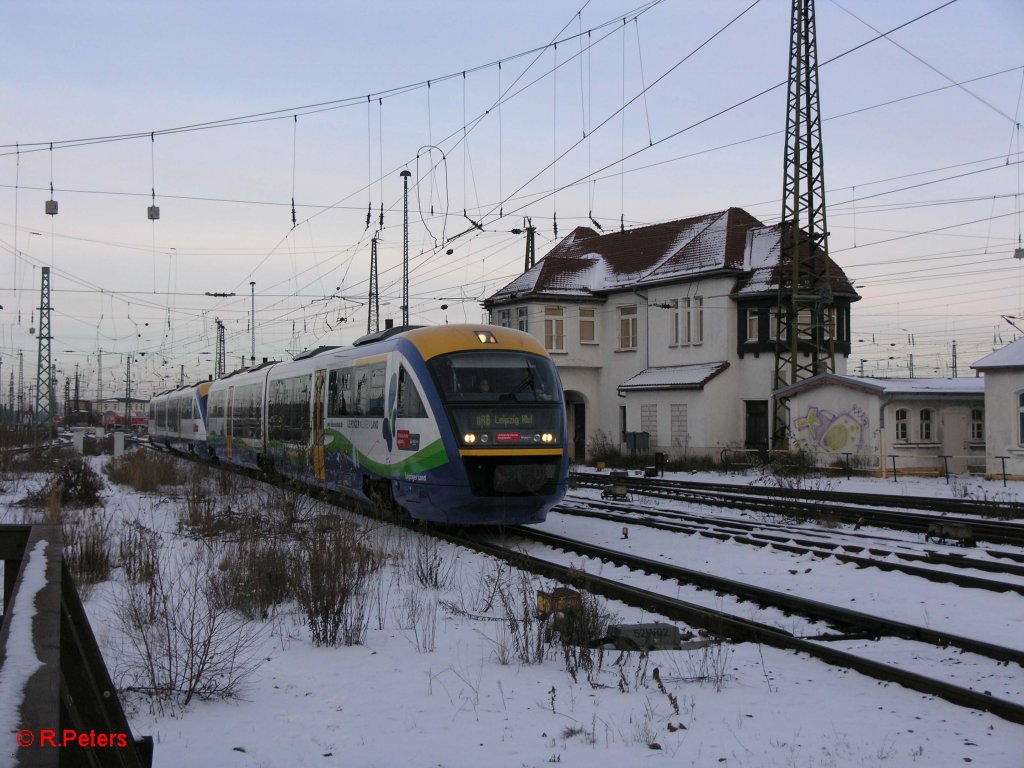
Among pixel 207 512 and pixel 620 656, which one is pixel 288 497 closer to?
pixel 207 512

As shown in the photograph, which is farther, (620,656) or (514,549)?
(514,549)

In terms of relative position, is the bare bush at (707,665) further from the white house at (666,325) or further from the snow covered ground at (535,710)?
the white house at (666,325)

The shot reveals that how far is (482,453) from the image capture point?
13109 millimetres

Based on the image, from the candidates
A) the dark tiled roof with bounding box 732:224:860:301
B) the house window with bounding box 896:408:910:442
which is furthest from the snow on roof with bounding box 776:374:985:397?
the dark tiled roof with bounding box 732:224:860:301

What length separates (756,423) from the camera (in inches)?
1453

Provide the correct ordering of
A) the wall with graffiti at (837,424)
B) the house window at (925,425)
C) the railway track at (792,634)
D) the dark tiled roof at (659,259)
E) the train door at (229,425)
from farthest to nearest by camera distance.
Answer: the dark tiled roof at (659,259) < the house window at (925,425) < the train door at (229,425) < the wall with graffiti at (837,424) < the railway track at (792,634)

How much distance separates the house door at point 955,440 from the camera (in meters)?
30.1

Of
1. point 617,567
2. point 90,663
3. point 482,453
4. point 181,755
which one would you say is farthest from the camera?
point 482,453

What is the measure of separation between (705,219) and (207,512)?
31.8m

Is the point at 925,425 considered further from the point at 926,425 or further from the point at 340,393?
the point at 340,393

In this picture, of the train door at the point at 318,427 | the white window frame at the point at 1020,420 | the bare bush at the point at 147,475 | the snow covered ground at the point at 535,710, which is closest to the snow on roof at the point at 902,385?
the white window frame at the point at 1020,420

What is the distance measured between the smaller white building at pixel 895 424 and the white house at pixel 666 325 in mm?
4961

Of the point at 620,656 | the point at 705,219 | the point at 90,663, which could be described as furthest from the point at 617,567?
the point at 705,219

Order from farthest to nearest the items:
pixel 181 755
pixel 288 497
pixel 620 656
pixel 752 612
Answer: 1. pixel 288 497
2. pixel 752 612
3. pixel 620 656
4. pixel 181 755
